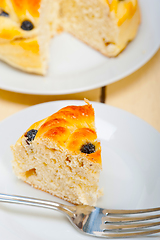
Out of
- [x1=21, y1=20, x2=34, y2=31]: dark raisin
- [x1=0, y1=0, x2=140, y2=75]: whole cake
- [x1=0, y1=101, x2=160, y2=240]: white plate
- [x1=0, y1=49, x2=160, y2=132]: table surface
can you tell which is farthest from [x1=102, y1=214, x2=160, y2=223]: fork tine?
[x1=21, y1=20, x2=34, y2=31]: dark raisin

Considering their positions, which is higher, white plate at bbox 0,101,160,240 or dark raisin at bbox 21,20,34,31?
A: dark raisin at bbox 21,20,34,31

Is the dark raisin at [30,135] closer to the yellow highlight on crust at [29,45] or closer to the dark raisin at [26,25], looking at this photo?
the yellow highlight on crust at [29,45]

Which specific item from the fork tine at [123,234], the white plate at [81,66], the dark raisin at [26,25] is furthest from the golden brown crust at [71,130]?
the dark raisin at [26,25]

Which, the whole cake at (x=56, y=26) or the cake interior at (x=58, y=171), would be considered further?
the whole cake at (x=56, y=26)

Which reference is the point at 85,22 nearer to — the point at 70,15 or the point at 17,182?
the point at 70,15

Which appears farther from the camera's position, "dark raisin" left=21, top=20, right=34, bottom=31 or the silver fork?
"dark raisin" left=21, top=20, right=34, bottom=31

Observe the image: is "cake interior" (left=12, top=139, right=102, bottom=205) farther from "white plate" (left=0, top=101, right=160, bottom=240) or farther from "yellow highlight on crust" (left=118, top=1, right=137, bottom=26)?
"yellow highlight on crust" (left=118, top=1, right=137, bottom=26)

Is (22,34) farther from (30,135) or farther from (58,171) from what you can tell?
(58,171)
